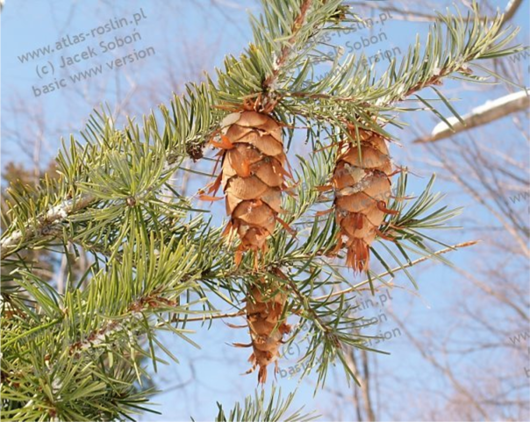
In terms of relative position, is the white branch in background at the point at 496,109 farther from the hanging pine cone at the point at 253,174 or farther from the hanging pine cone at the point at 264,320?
the hanging pine cone at the point at 253,174

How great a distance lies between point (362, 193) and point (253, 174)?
10 centimetres

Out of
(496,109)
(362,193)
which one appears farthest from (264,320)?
(496,109)

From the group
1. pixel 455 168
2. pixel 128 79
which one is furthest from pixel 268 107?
pixel 128 79

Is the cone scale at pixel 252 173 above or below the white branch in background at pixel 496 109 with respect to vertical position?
below

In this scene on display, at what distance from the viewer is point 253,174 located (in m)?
0.42

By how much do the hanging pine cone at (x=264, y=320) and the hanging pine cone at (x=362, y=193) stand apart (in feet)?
0.39

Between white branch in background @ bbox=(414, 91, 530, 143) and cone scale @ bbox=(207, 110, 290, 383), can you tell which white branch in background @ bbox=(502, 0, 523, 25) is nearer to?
white branch in background @ bbox=(414, 91, 530, 143)

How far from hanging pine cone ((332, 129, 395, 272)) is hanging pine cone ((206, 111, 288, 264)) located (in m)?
0.07

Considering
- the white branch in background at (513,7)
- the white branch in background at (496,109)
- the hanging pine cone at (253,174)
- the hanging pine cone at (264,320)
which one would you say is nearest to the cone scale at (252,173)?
the hanging pine cone at (253,174)

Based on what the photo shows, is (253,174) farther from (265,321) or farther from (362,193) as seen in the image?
(265,321)

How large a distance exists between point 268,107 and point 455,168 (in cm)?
413

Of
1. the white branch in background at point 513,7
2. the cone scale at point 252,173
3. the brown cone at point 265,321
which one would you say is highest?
the white branch in background at point 513,7

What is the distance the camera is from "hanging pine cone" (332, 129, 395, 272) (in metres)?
0.46

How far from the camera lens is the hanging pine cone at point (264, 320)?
0.56 metres
